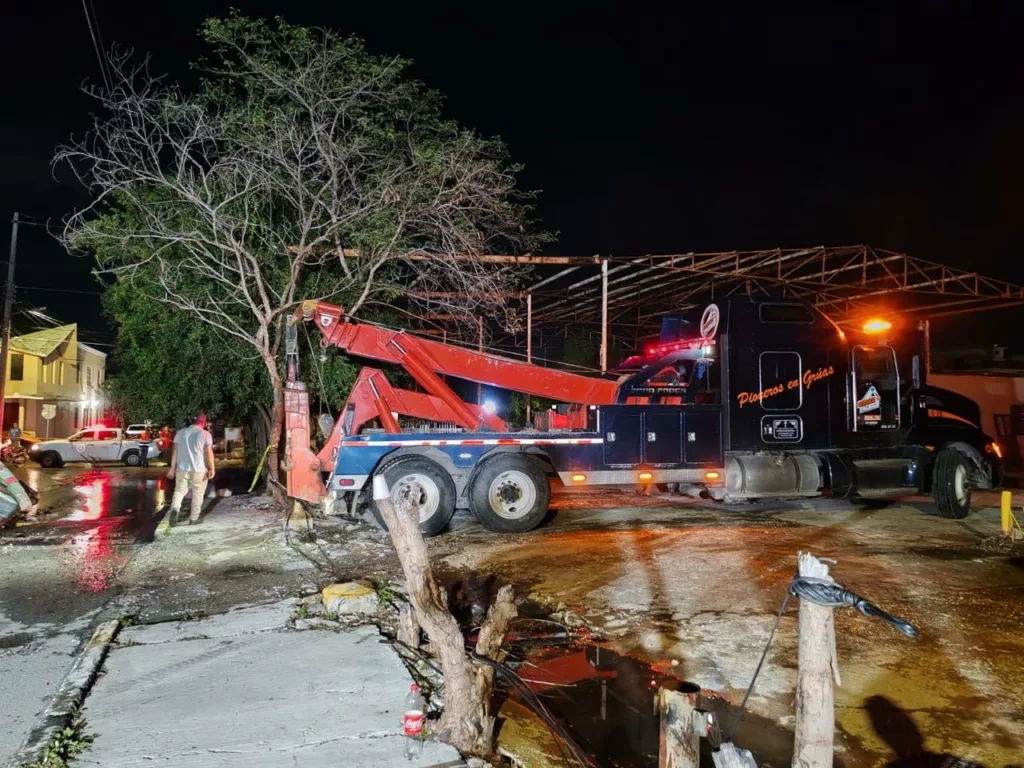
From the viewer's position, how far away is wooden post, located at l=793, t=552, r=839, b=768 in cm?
318

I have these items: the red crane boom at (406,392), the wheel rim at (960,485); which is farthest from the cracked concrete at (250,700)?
the wheel rim at (960,485)

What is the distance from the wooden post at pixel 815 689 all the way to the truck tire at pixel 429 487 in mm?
7081

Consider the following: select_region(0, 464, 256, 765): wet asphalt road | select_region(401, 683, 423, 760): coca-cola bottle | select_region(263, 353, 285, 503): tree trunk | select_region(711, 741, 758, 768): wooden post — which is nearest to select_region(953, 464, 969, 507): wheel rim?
select_region(711, 741, 758, 768): wooden post

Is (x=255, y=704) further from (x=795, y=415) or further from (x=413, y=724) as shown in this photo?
(x=795, y=415)

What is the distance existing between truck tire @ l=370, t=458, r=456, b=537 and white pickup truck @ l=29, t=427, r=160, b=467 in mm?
20019

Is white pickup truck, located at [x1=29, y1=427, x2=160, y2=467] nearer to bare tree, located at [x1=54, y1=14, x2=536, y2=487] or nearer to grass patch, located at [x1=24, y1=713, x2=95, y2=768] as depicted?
bare tree, located at [x1=54, y1=14, x2=536, y2=487]

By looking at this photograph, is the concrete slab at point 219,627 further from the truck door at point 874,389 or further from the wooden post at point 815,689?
the truck door at point 874,389

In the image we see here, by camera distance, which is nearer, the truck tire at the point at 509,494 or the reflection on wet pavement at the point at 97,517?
the reflection on wet pavement at the point at 97,517

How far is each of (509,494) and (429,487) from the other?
3.76 ft

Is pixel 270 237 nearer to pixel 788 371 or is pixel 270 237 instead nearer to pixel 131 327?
pixel 131 327

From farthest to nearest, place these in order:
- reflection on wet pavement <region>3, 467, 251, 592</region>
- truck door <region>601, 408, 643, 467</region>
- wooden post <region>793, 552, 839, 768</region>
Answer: truck door <region>601, 408, 643, 467</region>, reflection on wet pavement <region>3, 467, 251, 592</region>, wooden post <region>793, 552, 839, 768</region>

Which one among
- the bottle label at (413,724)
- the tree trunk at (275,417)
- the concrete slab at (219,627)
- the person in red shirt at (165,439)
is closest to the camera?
the bottle label at (413,724)

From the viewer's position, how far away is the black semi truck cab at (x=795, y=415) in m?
10.5

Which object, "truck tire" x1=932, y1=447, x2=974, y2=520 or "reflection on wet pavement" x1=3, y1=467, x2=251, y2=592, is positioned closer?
"reflection on wet pavement" x1=3, y1=467, x2=251, y2=592
